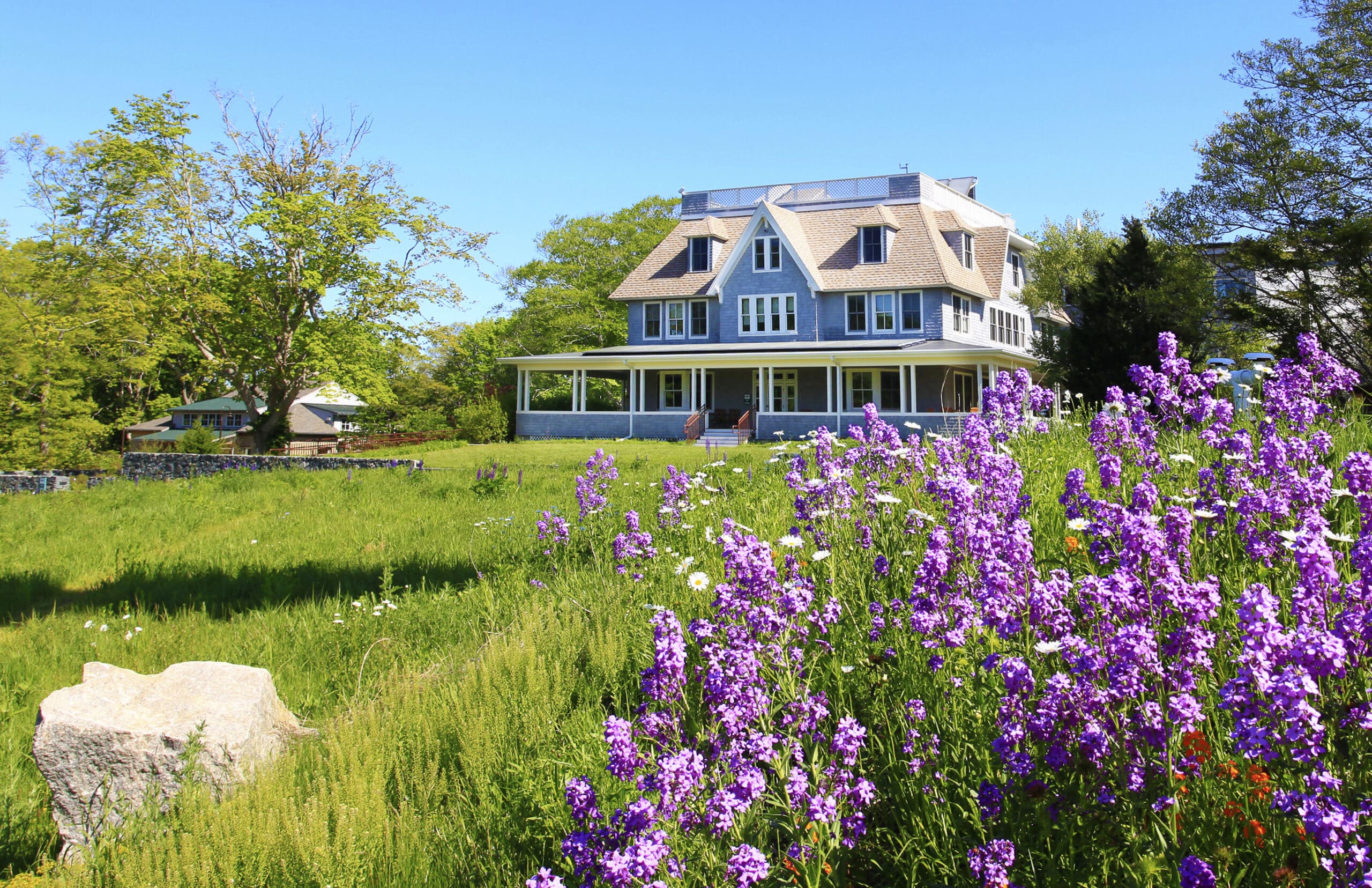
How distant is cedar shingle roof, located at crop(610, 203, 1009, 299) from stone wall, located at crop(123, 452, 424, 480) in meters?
17.9

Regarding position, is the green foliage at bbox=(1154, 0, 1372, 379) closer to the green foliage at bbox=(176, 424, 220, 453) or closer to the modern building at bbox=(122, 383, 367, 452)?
the green foliage at bbox=(176, 424, 220, 453)

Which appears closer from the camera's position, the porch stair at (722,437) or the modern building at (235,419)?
the porch stair at (722,437)

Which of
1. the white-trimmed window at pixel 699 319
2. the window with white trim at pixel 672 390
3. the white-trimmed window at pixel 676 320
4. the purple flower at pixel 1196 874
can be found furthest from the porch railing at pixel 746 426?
the purple flower at pixel 1196 874

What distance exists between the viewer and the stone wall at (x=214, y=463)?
64.2ft

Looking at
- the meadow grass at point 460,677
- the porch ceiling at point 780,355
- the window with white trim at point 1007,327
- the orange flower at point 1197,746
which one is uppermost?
the window with white trim at point 1007,327

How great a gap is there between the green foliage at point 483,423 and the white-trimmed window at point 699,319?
8409mm

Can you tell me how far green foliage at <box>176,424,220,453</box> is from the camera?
3067 cm

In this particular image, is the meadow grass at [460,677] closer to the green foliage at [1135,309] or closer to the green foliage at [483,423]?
the green foliage at [1135,309]

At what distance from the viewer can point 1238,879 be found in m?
1.97

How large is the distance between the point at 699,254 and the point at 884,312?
26.8 ft

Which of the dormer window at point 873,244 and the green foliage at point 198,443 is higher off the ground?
the dormer window at point 873,244

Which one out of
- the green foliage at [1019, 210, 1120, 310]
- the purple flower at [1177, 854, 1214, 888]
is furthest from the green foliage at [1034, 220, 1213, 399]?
the purple flower at [1177, 854, 1214, 888]

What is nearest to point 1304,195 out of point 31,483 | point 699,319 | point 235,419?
point 699,319

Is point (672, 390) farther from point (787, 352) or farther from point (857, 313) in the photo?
point (857, 313)
